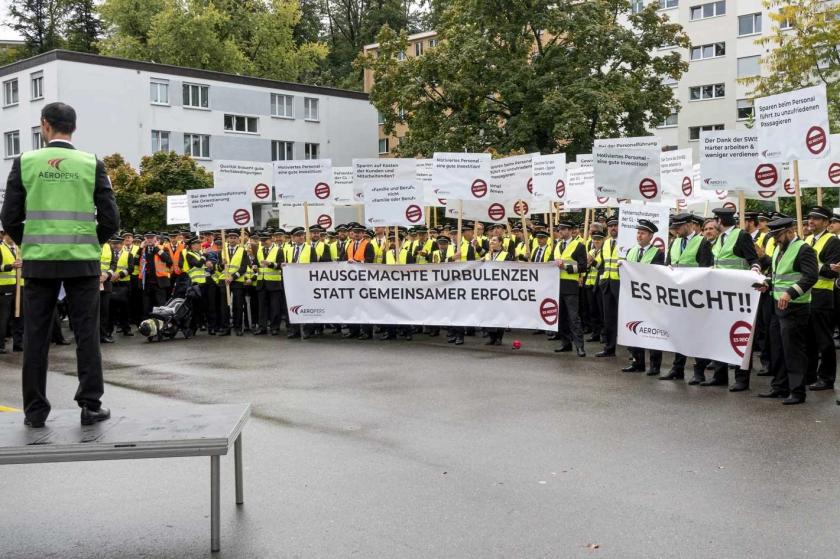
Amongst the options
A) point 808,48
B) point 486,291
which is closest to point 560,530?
point 486,291

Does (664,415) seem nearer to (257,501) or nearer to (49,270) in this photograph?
(257,501)

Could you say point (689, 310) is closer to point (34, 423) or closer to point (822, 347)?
point (822, 347)

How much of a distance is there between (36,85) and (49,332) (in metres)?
49.9

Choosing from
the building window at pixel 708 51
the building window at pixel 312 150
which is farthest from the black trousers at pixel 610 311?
the building window at pixel 312 150

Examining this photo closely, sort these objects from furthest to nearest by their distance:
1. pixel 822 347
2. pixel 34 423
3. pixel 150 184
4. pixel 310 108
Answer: pixel 310 108
pixel 150 184
pixel 822 347
pixel 34 423

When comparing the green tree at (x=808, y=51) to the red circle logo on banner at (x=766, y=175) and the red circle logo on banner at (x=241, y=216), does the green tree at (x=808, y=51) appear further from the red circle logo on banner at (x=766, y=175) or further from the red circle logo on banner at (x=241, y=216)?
the red circle logo on banner at (x=241, y=216)

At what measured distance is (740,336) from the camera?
→ 11383 mm

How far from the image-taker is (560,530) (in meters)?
5.95

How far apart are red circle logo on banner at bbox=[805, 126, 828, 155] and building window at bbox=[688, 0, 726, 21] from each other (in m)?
50.3

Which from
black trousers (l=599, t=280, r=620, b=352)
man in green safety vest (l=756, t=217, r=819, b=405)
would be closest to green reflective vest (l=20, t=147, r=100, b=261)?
man in green safety vest (l=756, t=217, r=819, b=405)

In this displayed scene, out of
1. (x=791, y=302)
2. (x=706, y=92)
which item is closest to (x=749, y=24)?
(x=706, y=92)

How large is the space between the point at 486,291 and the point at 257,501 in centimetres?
1013

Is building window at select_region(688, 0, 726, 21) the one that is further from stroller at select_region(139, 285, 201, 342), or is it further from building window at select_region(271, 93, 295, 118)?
stroller at select_region(139, 285, 201, 342)

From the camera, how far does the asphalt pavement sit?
227 inches
